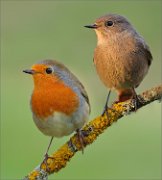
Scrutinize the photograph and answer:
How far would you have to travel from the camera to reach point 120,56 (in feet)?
26.0

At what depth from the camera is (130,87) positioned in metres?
7.66

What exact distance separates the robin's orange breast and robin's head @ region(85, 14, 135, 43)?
3.93 ft

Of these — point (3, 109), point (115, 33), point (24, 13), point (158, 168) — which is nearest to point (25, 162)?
point (158, 168)

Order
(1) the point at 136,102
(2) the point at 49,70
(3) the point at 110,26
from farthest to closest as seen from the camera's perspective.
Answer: (3) the point at 110,26 < (2) the point at 49,70 < (1) the point at 136,102

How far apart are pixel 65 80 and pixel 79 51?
45.1 feet

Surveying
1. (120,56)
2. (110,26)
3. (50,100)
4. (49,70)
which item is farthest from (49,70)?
(110,26)

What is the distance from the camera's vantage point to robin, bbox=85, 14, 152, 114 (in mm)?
7703

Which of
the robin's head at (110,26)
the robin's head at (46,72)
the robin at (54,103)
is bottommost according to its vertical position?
the robin at (54,103)

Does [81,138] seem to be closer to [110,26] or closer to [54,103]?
[54,103]

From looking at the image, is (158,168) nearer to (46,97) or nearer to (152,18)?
(46,97)

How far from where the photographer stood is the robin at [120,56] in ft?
25.3

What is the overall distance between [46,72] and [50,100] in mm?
199

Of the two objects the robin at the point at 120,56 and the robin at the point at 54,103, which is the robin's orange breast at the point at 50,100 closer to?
the robin at the point at 54,103

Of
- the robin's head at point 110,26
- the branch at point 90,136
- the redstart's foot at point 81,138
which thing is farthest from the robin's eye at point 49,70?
the robin's head at point 110,26
